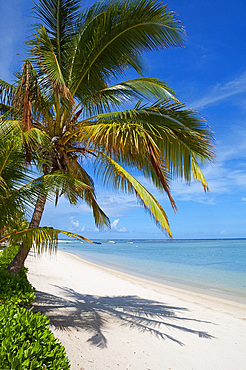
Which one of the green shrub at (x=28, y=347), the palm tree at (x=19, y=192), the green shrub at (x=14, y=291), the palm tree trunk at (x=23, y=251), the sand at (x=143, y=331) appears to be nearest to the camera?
the green shrub at (x=28, y=347)

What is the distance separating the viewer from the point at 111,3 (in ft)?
18.6

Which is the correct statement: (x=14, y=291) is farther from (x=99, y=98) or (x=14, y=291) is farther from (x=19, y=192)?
(x=99, y=98)

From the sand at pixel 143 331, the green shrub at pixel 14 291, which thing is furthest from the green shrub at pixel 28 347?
the green shrub at pixel 14 291

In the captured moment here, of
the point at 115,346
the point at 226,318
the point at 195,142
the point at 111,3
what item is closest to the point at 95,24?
the point at 111,3

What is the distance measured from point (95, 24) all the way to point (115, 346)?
6198 mm

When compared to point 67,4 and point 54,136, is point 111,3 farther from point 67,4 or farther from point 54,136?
point 54,136

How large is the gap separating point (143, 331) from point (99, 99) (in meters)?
5.13

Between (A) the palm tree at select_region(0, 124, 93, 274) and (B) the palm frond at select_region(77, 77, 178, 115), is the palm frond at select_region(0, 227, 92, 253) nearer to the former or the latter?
(A) the palm tree at select_region(0, 124, 93, 274)

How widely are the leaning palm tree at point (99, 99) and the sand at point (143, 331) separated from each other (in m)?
2.18

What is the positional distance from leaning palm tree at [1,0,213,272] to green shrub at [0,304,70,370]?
107 inches

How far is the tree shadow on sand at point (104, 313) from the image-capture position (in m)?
5.62

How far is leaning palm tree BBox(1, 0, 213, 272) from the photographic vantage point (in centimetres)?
524

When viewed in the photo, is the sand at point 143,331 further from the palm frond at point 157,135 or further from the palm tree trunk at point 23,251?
the palm frond at point 157,135

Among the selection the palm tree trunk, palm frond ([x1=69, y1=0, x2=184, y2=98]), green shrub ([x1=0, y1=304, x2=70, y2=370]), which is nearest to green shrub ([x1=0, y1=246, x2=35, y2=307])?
the palm tree trunk
